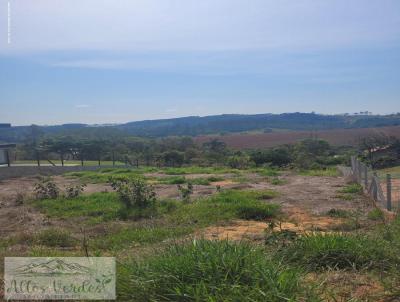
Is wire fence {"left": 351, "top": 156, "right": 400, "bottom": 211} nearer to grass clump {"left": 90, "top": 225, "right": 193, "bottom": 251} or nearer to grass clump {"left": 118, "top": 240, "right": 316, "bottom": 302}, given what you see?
grass clump {"left": 90, "top": 225, "right": 193, "bottom": 251}

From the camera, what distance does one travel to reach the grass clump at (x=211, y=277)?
3645 millimetres

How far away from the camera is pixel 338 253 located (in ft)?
17.0

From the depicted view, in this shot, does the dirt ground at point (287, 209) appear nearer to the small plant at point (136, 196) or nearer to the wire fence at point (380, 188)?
the wire fence at point (380, 188)

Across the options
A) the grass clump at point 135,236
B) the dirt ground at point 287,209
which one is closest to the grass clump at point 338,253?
the dirt ground at point 287,209

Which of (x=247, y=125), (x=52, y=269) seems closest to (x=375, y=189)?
(x=52, y=269)

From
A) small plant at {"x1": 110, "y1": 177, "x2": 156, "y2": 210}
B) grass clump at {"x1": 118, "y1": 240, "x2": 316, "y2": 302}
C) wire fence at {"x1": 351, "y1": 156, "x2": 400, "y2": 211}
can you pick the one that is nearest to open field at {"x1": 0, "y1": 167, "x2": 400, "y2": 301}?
grass clump at {"x1": 118, "y1": 240, "x2": 316, "y2": 302}

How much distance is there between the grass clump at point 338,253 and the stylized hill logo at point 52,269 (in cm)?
219

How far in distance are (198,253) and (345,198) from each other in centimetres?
901

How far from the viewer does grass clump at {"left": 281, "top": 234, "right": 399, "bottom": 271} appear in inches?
197

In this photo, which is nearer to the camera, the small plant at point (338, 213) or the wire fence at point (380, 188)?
the small plant at point (338, 213)

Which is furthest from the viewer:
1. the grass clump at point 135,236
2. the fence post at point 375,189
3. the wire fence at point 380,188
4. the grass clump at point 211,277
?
the fence post at point 375,189

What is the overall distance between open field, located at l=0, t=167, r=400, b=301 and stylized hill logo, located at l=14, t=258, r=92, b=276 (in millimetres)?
413

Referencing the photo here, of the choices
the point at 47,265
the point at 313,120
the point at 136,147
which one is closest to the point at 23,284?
the point at 47,265

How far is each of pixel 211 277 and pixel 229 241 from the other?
1244mm
